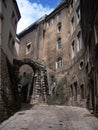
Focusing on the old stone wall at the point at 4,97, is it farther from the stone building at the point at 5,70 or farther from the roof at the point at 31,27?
the roof at the point at 31,27

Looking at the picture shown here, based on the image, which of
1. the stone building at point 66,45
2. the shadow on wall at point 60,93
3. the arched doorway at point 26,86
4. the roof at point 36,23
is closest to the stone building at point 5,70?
the stone building at point 66,45

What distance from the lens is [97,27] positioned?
1327 centimetres

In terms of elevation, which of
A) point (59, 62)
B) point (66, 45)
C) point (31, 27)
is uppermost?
point (31, 27)

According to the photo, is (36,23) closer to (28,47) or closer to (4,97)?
(28,47)

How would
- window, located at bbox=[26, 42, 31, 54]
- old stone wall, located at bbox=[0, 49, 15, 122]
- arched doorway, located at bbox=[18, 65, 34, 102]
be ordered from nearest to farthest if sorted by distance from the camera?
1. old stone wall, located at bbox=[0, 49, 15, 122]
2. arched doorway, located at bbox=[18, 65, 34, 102]
3. window, located at bbox=[26, 42, 31, 54]

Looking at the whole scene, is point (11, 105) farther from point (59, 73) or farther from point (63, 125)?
point (59, 73)

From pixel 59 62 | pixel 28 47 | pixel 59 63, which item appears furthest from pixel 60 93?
pixel 28 47

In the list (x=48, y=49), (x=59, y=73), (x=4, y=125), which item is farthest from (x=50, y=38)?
(x=4, y=125)

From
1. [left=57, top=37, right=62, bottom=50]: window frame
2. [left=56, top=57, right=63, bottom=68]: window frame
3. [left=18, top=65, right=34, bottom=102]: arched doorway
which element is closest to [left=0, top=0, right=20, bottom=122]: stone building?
[left=18, top=65, right=34, bottom=102]: arched doorway

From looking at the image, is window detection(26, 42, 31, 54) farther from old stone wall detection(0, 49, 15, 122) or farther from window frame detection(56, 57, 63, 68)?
old stone wall detection(0, 49, 15, 122)

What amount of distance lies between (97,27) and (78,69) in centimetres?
898

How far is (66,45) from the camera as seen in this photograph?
29.3m

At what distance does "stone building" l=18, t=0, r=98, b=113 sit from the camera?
1948 centimetres

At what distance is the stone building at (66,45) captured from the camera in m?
19.5
